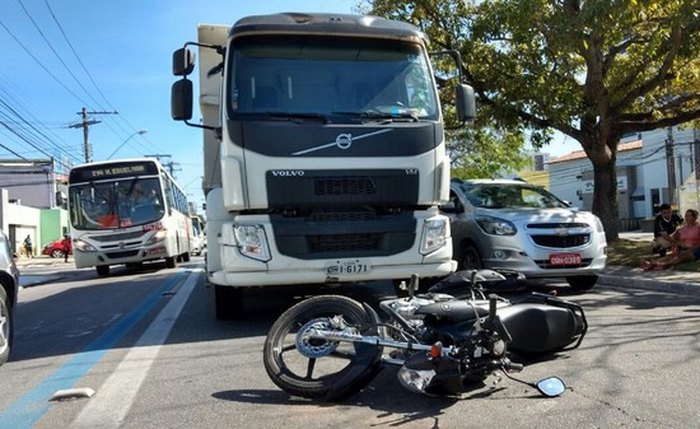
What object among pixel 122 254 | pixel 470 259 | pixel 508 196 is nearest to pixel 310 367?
pixel 470 259

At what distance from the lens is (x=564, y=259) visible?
927 cm

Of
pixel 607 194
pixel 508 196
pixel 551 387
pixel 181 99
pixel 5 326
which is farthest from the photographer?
pixel 607 194

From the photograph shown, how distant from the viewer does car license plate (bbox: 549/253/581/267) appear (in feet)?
30.2

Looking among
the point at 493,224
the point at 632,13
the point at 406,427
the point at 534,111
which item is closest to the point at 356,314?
the point at 406,427

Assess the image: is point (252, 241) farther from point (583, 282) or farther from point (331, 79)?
point (583, 282)

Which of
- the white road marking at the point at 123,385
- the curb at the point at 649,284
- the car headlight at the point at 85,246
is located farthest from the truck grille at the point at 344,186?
the car headlight at the point at 85,246

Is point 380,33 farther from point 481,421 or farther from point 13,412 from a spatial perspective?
point 13,412

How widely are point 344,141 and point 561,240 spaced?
4262 mm

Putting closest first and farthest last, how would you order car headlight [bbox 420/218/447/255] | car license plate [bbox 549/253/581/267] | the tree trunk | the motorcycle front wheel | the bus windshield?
the motorcycle front wheel → car headlight [bbox 420/218/447/255] → car license plate [bbox 549/253/581/267] → the tree trunk → the bus windshield

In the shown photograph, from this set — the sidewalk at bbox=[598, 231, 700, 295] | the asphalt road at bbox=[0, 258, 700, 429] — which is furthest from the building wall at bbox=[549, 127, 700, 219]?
the asphalt road at bbox=[0, 258, 700, 429]

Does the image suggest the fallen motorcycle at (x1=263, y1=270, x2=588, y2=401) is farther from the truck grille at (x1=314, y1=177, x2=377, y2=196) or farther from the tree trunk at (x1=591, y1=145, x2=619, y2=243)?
the tree trunk at (x1=591, y1=145, x2=619, y2=243)

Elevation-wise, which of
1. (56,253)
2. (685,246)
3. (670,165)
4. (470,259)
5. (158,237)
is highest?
(670,165)

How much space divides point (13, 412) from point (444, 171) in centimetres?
464

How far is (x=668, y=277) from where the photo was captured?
1075 cm
